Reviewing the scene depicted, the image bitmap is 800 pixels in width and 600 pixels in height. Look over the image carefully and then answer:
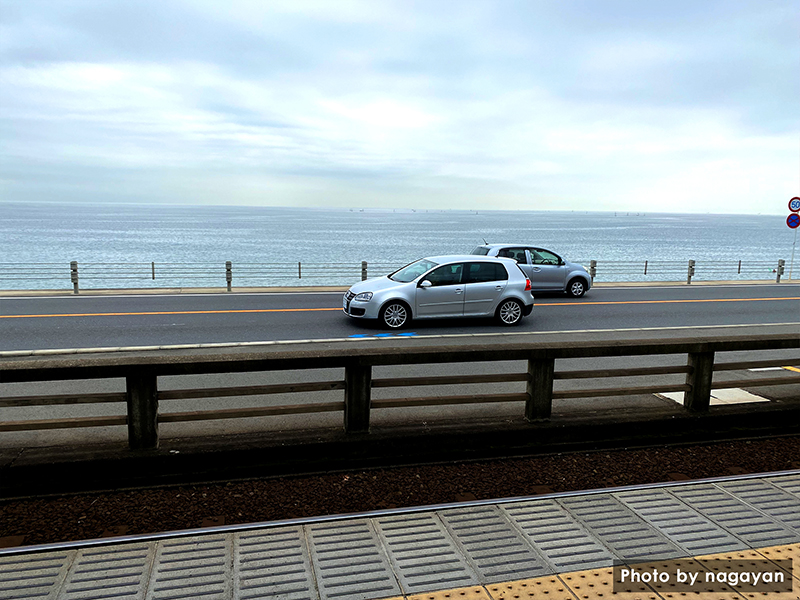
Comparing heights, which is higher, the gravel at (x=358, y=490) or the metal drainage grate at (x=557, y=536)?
the metal drainage grate at (x=557, y=536)

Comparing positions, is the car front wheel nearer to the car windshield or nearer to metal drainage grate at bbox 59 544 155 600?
the car windshield

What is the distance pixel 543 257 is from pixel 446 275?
6908 millimetres

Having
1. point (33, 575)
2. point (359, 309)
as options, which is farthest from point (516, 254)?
point (33, 575)

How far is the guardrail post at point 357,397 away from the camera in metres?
5.43

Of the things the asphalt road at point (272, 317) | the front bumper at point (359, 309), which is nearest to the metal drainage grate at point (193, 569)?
the asphalt road at point (272, 317)

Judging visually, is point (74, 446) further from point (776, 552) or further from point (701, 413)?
point (701, 413)

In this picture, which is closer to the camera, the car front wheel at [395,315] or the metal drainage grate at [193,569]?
the metal drainage grate at [193,569]

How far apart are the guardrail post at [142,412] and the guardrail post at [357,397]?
1566 millimetres

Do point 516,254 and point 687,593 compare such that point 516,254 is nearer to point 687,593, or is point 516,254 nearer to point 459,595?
point 687,593

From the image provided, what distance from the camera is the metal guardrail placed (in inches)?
190

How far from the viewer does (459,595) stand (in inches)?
141

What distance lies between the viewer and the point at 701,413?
6.40 m

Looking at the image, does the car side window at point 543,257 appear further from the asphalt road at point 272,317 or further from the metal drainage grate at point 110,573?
the metal drainage grate at point 110,573

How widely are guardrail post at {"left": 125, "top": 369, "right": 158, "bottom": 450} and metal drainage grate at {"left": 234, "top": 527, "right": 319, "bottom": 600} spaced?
53.6 inches
